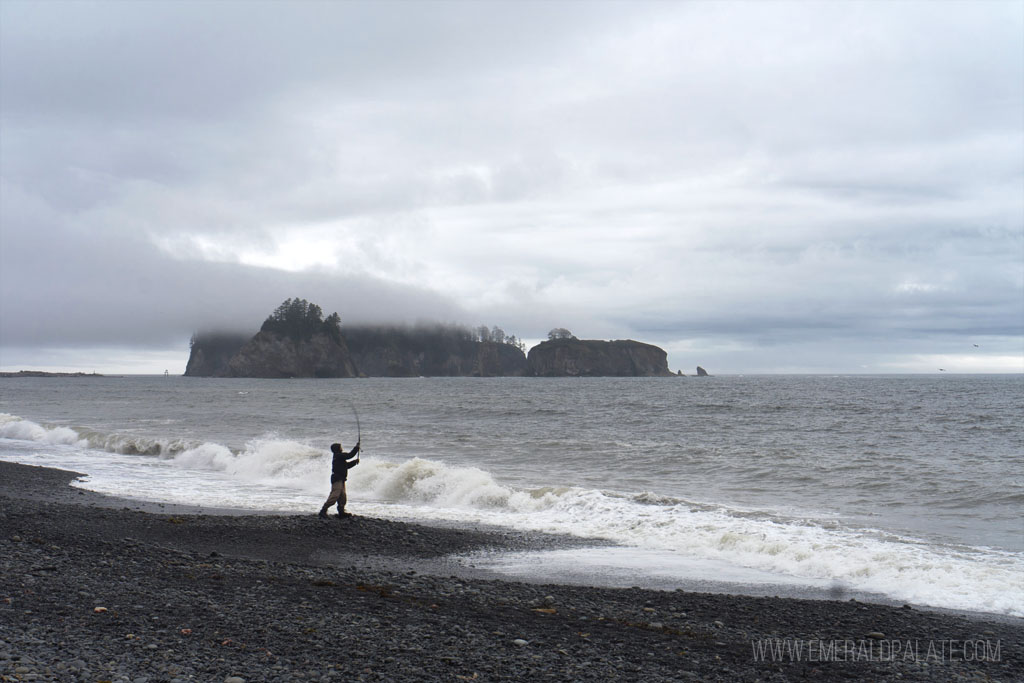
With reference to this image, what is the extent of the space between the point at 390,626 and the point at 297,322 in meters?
196

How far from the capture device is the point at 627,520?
15414mm

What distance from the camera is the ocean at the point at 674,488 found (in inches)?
462

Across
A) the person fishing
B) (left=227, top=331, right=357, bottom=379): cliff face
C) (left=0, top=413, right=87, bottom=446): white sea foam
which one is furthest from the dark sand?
(left=227, top=331, right=357, bottom=379): cliff face

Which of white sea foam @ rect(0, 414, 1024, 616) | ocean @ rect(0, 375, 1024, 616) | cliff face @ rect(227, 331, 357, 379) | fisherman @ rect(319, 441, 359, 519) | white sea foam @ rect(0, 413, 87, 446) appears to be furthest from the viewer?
cliff face @ rect(227, 331, 357, 379)

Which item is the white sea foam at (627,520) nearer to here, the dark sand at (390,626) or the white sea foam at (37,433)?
the dark sand at (390,626)

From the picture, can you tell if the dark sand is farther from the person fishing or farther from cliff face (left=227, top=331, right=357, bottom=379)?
cliff face (left=227, top=331, right=357, bottom=379)

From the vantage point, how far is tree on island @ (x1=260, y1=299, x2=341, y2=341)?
19379 centimetres

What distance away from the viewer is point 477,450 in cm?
3016

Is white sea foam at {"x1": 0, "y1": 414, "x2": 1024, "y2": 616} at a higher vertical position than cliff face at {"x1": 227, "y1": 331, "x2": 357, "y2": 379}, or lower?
lower

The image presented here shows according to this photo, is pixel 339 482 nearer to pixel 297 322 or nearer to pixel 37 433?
pixel 37 433

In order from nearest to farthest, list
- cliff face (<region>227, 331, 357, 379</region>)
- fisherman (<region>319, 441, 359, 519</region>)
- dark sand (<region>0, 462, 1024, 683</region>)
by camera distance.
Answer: dark sand (<region>0, 462, 1024, 683</region>) < fisherman (<region>319, 441, 359, 519</region>) < cliff face (<region>227, 331, 357, 379</region>)

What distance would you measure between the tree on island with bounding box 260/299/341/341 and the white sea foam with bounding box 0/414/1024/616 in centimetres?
17142

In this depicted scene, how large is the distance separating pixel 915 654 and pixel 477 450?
23119 millimetres

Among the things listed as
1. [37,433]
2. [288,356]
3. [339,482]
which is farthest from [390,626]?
[288,356]
